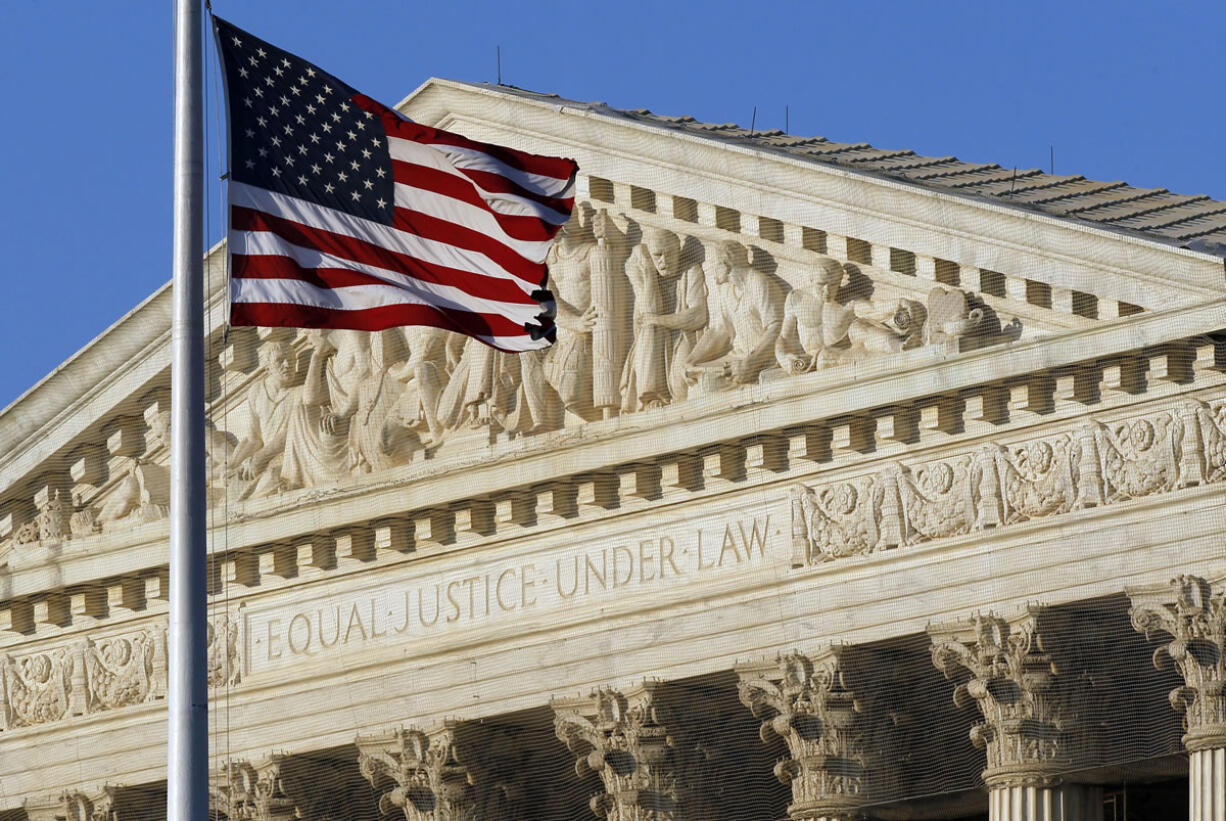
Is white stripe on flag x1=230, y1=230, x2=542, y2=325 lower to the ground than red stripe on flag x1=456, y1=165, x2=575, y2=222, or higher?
lower

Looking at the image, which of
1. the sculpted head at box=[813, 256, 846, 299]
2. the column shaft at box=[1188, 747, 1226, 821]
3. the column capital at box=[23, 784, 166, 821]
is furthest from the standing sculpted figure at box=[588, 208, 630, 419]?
the column capital at box=[23, 784, 166, 821]

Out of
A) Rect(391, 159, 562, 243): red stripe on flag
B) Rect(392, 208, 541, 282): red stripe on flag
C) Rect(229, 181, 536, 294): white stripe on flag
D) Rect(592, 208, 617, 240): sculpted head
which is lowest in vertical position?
Rect(229, 181, 536, 294): white stripe on flag

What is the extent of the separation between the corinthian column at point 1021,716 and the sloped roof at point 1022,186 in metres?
4.39

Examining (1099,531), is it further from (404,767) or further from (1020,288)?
(404,767)

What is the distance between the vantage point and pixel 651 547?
3953cm

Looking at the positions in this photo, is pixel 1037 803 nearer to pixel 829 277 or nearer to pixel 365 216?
pixel 829 277

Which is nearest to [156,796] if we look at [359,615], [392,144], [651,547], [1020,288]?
[359,615]

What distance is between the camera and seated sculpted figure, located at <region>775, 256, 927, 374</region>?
37.8 meters

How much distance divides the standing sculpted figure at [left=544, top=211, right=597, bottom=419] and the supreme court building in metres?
0.05

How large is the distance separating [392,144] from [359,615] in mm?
13215

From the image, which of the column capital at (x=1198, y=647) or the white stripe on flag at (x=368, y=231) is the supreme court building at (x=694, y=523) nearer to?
the column capital at (x=1198, y=647)

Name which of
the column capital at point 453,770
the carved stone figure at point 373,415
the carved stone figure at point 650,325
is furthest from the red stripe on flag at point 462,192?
the column capital at point 453,770

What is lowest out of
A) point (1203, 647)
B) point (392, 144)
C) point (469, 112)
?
point (1203, 647)

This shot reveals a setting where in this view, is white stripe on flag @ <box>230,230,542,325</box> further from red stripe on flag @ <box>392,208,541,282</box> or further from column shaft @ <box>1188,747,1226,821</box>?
column shaft @ <box>1188,747,1226,821</box>
